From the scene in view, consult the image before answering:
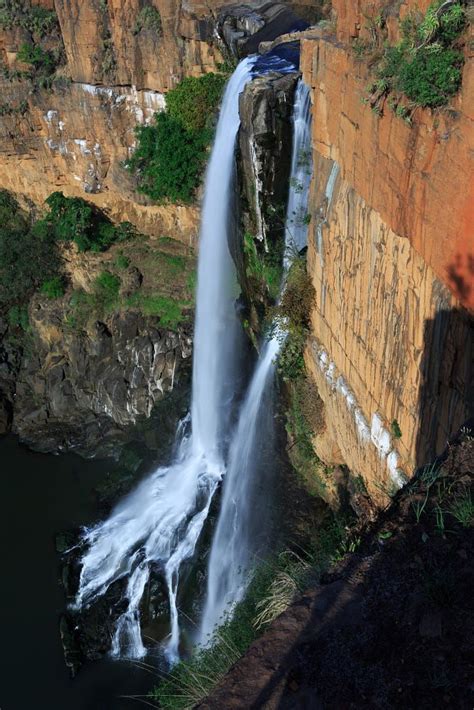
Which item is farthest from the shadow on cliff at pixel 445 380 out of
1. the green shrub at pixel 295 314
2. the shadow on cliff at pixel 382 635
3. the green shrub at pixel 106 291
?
the green shrub at pixel 106 291

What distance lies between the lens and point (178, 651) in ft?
34.7

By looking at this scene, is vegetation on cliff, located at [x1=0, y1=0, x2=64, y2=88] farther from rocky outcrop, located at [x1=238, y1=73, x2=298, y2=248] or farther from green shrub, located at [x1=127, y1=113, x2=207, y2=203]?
rocky outcrop, located at [x1=238, y1=73, x2=298, y2=248]

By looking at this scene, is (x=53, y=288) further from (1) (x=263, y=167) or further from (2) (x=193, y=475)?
(1) (x=263, y=167)

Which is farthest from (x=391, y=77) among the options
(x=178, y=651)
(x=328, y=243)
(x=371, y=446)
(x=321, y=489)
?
(x=178, y=651)

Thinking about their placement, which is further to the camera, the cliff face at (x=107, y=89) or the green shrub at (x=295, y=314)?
the cliff face at (x=107, y=89)

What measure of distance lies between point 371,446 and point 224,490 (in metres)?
5.20

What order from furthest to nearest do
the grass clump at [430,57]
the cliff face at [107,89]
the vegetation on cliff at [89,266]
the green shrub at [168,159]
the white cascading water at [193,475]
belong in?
1. the vegetation on cliff at [89,266]
2. the green shrub at [168,159]
3. the cliff face at [107,89]
4. the white cascading water at [193,475]
5. the grass clump at [430,57]

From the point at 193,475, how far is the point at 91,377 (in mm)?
5117

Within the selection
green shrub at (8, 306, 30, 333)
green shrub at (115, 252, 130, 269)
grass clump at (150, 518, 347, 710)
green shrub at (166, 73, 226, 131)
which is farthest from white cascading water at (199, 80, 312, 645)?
green shrub at (8, 306, 30, 333)

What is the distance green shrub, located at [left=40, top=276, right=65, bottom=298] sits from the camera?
18.4 meters

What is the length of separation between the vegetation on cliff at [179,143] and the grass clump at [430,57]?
989cm

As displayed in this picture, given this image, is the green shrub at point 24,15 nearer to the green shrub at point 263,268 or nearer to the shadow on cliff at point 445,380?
the green shrub at point 263,268

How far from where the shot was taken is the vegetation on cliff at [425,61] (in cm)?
464

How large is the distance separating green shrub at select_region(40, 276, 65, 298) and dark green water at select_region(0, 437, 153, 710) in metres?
4.55
